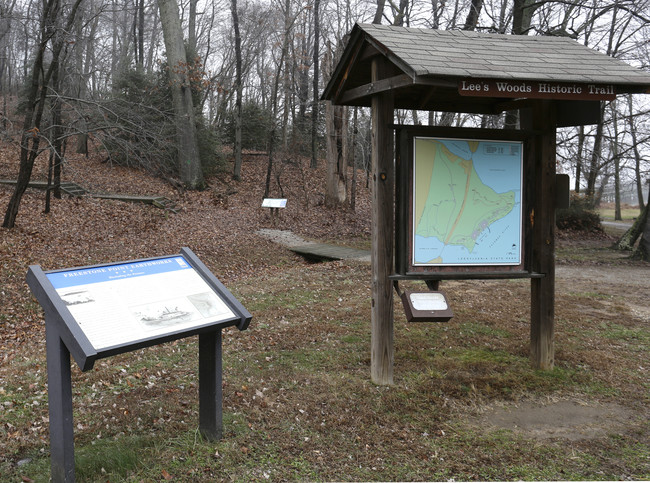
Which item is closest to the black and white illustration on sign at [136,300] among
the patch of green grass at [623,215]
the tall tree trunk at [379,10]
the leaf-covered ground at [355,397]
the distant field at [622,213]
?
the leaf-covered ground at [355,397]

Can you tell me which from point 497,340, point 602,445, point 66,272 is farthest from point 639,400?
point 66,272

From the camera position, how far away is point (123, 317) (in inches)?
125

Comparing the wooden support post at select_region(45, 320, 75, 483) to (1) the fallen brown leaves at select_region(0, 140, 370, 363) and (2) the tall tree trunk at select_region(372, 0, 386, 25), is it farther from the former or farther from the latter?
(2) the tall tree trunk at select_region(372, 0, 386, 25)

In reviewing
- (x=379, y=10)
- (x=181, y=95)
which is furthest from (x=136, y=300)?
(x=379, y=10)

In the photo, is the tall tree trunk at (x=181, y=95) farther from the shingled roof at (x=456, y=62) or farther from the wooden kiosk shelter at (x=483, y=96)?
the wooden kiosk shelter at (x=483, y=96)

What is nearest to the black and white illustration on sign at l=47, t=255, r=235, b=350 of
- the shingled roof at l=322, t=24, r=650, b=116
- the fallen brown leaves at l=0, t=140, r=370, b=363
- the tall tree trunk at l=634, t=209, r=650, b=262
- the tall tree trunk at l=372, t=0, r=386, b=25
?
the shingled roof at l=322, t=24, r=650, b=116

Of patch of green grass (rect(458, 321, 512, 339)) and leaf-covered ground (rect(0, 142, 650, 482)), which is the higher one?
patch of green grass (rect(458, 321, 512, 339))

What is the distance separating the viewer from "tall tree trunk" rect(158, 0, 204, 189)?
20016 mm

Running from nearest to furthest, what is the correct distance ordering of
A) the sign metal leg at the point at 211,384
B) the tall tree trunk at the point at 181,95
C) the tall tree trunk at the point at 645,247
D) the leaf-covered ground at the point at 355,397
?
1. the leaf-covered ground at the point at 355,397
2. the sign metal leg at the point at 211,384
3. the tall tree trunk at the point at 645,247
4. the tall tree trunk at the point at 181,95

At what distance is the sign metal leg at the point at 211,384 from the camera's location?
144 inches

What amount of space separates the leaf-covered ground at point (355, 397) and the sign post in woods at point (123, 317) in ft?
1.30

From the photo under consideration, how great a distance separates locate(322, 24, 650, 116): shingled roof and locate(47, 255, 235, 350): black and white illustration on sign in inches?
92.4

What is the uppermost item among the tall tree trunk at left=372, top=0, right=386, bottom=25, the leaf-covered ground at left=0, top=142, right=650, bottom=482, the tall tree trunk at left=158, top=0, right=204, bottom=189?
the tall tree trunk at left=372, top=0, right=386, bottom=25

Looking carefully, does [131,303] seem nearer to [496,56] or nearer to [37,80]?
[496,56]
